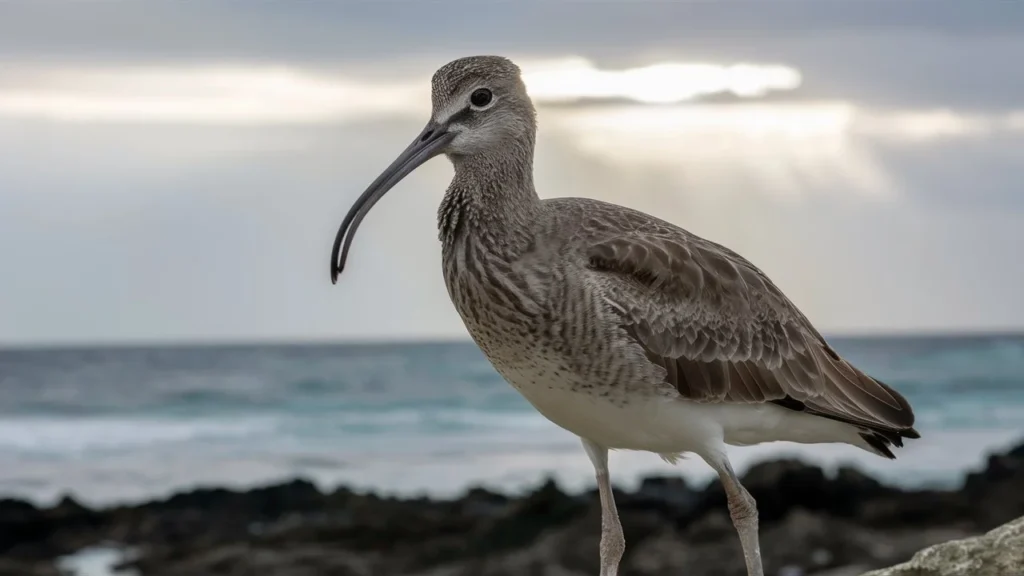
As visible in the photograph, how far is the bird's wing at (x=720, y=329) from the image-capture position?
8273 mm

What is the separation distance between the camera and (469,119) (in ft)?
26.8

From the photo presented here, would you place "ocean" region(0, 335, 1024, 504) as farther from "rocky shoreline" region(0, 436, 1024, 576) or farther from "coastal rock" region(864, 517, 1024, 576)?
"coastal rock" region(864, 517, 1024, 576)

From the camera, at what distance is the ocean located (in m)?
30.7

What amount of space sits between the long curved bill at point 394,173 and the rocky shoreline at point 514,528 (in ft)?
32.2

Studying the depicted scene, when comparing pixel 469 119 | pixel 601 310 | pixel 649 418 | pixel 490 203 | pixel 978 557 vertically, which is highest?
pixel 469 119

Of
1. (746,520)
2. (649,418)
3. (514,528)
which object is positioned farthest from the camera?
(514,528)

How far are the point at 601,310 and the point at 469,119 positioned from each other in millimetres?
1320

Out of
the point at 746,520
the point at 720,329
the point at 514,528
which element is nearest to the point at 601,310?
the point at 720,329

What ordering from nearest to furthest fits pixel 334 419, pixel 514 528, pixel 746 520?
pixel 746 520 < pixel 514 528 < pixel 334 419

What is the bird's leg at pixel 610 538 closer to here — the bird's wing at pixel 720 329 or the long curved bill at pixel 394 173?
the bird's wing at pixel 720 329

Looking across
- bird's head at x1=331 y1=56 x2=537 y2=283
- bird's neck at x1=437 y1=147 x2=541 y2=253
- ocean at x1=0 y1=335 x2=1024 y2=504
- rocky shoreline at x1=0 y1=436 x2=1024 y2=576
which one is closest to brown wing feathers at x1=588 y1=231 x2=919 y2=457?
bird's neck at x1=437 y1=147 x2=541 y2=253

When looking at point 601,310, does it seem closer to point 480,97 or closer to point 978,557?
point 480,97

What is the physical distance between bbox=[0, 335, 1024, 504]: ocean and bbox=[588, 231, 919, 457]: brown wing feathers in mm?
17314

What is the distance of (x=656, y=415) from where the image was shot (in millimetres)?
8148
